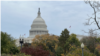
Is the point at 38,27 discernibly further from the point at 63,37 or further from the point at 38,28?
the point at 63,37

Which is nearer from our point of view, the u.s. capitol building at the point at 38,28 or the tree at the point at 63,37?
the tree at the point at 63,37

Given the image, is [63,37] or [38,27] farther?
[38,27]

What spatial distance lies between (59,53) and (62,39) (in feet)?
15.7

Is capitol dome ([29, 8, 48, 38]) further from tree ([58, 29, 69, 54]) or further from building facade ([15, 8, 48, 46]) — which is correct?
tree ([58, 29, 69, 54])

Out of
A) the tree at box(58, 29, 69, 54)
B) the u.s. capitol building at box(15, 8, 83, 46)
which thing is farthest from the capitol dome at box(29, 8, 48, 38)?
the tree at box(58, 29, 69, 54)

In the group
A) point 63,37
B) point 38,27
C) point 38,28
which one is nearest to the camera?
point 63,37

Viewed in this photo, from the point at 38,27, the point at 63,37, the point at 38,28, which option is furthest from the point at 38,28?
the point at 63,37

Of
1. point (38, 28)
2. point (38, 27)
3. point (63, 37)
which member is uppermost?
point (38, 27)

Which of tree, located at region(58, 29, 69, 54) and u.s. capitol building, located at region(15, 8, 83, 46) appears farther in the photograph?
u.s. capitol building, located at region(15, 8, 83, 46)

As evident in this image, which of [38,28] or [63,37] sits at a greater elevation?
[38,28]

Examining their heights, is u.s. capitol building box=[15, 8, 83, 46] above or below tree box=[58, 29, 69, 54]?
above

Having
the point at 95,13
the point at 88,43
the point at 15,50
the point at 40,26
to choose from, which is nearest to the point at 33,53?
the point at 15,50

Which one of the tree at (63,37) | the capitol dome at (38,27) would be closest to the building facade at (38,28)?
the capitol dome at (38,27)

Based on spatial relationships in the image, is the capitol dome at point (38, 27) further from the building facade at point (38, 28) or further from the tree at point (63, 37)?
the tree at point (63, 37)
